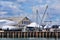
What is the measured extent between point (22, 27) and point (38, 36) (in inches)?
738

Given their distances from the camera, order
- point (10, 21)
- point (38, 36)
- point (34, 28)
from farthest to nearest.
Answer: point (10, 21)
point (34, 28)
point (38, 36)

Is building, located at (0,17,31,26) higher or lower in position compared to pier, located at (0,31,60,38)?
higher

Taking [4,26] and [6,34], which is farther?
[4,26]

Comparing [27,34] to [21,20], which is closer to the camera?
[27,34]

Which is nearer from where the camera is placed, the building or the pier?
the pier

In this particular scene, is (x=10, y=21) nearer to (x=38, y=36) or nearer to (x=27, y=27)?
(x=27, y=27)

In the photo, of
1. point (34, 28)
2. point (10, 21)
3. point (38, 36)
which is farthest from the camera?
point (10, 21)

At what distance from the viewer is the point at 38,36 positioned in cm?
8750

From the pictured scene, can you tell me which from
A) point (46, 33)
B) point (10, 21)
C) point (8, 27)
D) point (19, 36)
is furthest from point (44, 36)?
point (10, 21)

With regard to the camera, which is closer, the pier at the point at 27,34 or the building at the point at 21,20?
the pier at the point at 27,34

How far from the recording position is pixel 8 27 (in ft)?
342

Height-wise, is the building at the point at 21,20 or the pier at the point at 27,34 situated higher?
the building at the point at 21,20

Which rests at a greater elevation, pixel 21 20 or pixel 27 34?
pixel 21 20

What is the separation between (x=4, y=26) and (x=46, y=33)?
22.8 meters
